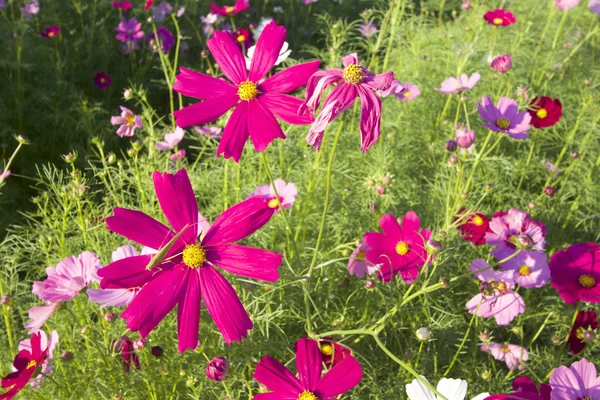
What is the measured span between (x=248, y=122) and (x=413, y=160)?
1.41 meters

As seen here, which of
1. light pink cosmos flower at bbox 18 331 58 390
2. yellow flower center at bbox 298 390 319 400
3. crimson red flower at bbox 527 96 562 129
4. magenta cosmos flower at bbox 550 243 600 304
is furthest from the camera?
crimson red flower at bbox 527 96 562 129

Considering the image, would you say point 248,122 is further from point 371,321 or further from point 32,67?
point 32,67

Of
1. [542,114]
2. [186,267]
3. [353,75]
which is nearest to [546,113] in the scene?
[542,114]

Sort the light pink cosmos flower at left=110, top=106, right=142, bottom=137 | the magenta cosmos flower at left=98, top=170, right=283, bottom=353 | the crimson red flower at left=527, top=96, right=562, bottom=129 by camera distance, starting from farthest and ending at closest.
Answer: the crimson red flower at left=527, top=96, right=562, bottom=129, the light pink cosmos flower at left=110, top=106, right=142, bottom=137, the magenta cosmos flower at left=98, top=170, right=283, bottom=353

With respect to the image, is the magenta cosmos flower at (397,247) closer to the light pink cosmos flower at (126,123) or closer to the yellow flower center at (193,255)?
the yellow flower center at (193,255)

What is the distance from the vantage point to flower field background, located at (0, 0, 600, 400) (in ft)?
2.59

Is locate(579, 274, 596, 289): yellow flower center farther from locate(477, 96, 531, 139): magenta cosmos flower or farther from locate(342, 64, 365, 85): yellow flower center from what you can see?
locate(342, 64, 365, 85): yellow flower center

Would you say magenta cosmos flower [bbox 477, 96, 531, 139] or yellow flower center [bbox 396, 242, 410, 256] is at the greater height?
magenta cosmos flower [bbox 477, 96, 531, 139]

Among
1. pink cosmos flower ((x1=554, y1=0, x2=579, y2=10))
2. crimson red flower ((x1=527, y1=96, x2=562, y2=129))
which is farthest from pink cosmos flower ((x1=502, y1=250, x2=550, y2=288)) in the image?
pink cosmos flower ((x1=554, y1=0, x2=579, y2=10))

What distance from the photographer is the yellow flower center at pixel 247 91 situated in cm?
88

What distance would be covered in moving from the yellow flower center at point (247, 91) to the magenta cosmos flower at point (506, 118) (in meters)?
0.69

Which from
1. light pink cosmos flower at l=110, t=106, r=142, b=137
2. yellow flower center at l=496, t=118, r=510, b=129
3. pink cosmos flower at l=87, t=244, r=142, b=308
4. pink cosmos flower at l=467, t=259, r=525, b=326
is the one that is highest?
yellow flower center at l=496, t=118, r=510, b=129

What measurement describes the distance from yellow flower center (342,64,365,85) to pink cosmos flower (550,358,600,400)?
1.89ft

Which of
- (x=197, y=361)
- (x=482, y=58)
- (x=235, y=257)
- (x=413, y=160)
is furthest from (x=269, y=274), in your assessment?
(x=482, y=58)
